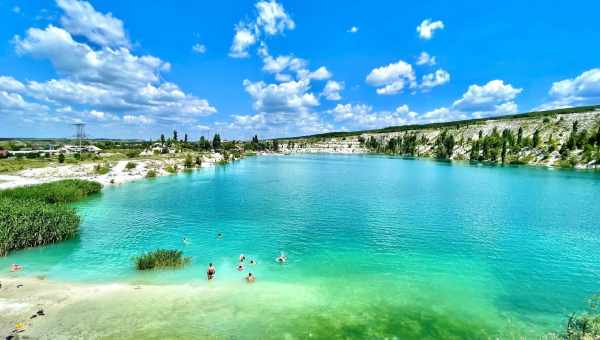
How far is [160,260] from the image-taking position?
103 feet

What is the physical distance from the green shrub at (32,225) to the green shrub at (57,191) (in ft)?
53.8

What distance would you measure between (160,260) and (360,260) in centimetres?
2179

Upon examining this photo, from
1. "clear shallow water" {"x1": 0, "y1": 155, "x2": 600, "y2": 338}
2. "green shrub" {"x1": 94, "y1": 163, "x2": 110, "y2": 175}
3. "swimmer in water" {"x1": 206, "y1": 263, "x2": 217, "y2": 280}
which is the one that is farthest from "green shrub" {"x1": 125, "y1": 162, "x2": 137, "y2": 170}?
"swimmer in water" {"x1": 206, "y1": 263, "x2": 217, "y2": 280}

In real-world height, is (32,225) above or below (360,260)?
above

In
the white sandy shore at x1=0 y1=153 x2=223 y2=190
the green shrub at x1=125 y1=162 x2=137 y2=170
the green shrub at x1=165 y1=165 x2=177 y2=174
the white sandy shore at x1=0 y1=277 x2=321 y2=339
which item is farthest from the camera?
the green shrub at x1=165 y1=165 x2=177 y2=174

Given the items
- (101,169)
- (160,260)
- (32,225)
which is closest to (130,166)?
(101,169)

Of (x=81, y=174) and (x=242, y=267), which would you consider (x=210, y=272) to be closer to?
(x=242, y=267)

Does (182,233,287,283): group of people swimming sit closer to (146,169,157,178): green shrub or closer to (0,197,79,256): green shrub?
(0,197,79,256): green shrub

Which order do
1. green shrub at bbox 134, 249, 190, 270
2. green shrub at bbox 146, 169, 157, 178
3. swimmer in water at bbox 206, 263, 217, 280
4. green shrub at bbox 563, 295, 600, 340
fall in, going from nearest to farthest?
1. green shrub at bbox 563, 295, 600, 340
2. swimmer in water at bbox 206, 263, 217, 280
3. green shrub at bbox 134, 249, 190, 270
4. green shrub at bbox 146, 169, 157, 178

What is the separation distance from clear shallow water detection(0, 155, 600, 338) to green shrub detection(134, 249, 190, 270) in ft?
3.69

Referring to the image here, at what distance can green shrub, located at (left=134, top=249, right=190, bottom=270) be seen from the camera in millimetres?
30734

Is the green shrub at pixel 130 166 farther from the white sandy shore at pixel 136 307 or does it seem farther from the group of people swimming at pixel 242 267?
the group of people swimming at pixel 242 267

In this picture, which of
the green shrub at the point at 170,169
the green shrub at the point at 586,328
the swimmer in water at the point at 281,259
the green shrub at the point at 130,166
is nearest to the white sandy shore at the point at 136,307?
the swimmer in water at the point at 281,259

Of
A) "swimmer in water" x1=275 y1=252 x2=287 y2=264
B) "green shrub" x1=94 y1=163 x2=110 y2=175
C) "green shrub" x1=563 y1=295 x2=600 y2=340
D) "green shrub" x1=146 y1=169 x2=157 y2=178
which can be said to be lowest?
"swimmer in water" x1=275 y1=252 x2=287 y2=264
